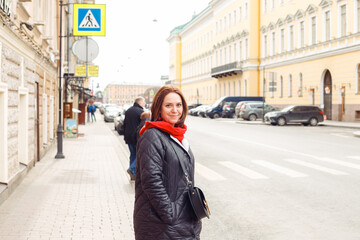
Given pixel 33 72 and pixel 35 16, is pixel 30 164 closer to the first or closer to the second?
pixel 33 72

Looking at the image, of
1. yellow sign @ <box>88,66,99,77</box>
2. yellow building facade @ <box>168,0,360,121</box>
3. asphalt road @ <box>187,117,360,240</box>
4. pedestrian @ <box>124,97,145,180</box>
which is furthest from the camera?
yellow building facade @ <box>168,0,360,121</box>

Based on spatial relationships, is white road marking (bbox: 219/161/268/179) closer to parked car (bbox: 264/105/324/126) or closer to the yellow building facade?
parked car (bbox: 264/105/324/126)

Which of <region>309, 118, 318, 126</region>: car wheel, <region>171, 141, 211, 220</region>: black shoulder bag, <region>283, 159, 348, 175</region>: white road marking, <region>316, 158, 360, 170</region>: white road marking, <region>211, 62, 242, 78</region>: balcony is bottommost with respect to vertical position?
<region>283, 159, 348, 175</region>: white road marking

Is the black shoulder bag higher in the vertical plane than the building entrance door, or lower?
lower

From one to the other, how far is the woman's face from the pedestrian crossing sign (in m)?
11.4

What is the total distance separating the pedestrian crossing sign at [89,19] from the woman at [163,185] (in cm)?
1150

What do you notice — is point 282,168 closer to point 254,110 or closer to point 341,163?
point 341,163

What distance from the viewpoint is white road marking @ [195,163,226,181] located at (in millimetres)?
10766

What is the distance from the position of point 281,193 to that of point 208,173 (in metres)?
2.93

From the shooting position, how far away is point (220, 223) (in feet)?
21.9

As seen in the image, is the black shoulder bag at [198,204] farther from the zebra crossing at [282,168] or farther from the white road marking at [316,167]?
the white road marking at [316,167]

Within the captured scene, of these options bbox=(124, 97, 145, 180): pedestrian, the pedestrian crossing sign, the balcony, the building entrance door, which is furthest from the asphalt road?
the balcony

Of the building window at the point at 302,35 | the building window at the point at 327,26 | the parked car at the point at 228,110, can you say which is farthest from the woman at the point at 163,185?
the parked car at the point at 228,110

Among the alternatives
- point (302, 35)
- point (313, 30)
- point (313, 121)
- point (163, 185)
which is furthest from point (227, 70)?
point (163, 185)
